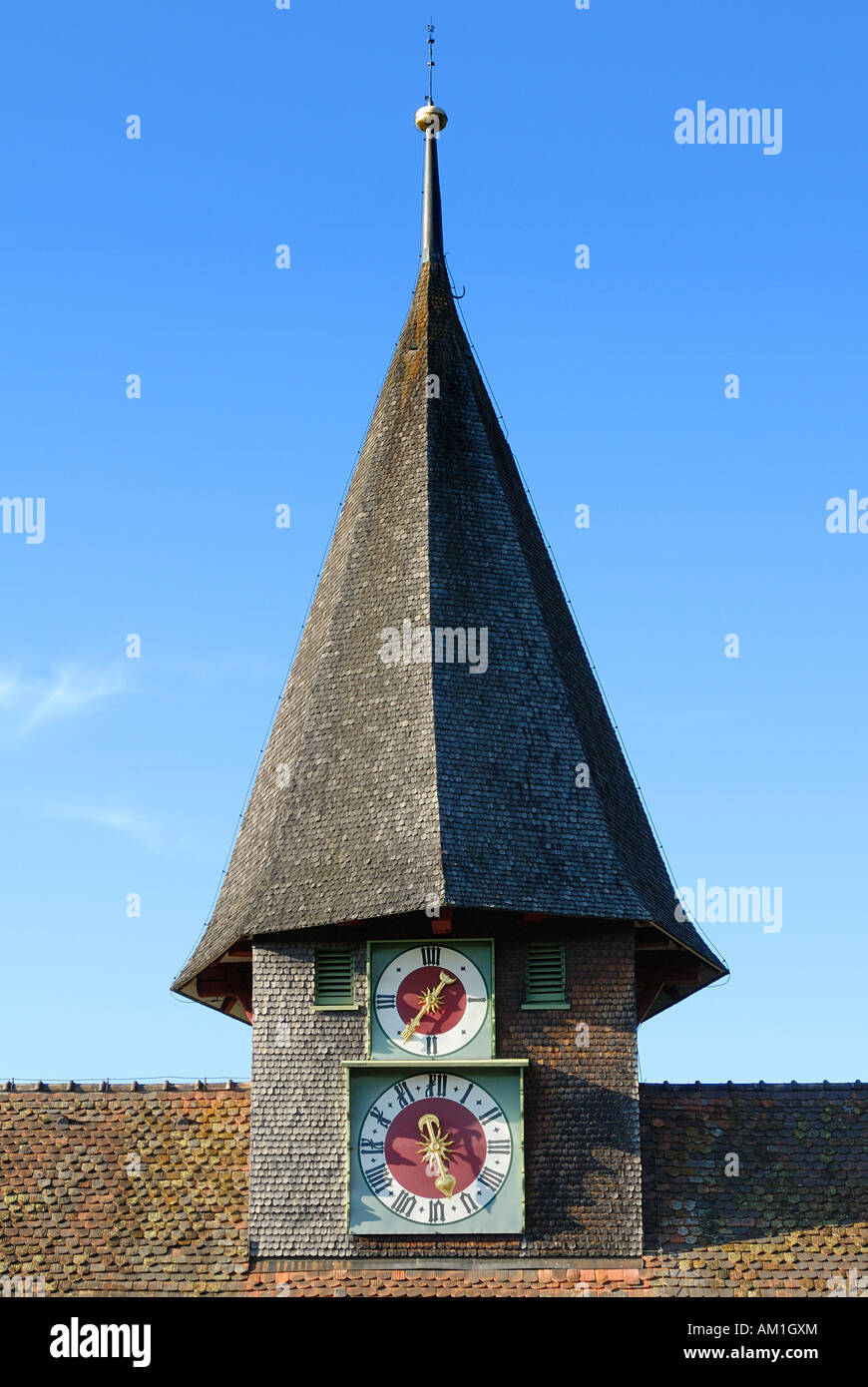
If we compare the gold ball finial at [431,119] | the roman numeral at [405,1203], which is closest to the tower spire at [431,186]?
the gold ball finial at [431,119]

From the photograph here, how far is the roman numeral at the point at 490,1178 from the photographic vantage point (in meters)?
27.9

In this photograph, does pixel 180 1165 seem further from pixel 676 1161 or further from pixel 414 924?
Result: pixel 676 1161

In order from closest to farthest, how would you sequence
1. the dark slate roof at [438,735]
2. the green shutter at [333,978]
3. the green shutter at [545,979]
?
the green shutter at [545,979]
the green shutter at [333,978]
the dark slate roof at [438,735]

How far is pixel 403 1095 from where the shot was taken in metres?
28.3

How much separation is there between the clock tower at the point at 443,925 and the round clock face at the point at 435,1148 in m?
0.03

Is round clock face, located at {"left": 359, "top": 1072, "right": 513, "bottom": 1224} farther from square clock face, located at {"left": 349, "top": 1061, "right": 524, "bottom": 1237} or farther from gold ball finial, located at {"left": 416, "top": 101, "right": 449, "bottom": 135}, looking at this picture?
gold ball finial, located at {"left": 416, "top": 101, "right": 449, "bottom": 135}

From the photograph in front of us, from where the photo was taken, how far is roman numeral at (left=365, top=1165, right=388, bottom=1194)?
91.7 feet

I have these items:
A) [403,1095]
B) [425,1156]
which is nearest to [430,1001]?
[403,1095]

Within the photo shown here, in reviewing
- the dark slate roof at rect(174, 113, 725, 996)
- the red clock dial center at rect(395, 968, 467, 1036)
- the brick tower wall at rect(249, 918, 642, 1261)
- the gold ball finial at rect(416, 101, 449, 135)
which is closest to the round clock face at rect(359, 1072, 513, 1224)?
the brick tower wall at rect(249, 918, 642, 1261)

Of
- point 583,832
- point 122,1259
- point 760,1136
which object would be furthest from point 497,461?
point 122,1259

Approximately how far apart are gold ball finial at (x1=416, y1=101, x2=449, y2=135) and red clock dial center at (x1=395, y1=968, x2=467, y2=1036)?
1483 cm

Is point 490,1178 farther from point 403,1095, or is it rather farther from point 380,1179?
point 403,1095

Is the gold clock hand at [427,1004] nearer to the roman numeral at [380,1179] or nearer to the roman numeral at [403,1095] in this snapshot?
the roman numeral at [403,1095]

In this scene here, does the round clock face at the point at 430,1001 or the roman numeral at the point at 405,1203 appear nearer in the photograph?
the roman numeral at the point at 405,1203
